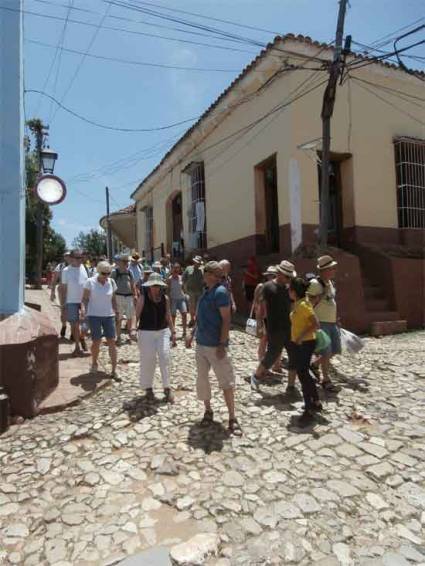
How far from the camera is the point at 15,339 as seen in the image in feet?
13.6

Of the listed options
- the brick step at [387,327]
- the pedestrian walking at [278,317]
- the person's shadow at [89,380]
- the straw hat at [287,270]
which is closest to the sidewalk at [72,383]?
the person's shadow at [89,380]

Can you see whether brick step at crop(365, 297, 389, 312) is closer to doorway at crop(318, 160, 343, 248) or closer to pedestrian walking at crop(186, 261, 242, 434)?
doorway at crop(318, 160, 343, 248)

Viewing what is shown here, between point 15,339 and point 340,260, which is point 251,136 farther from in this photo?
point 15,339

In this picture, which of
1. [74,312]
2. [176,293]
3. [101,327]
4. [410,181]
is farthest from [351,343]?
[410,181]

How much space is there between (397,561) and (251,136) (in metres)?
10.4

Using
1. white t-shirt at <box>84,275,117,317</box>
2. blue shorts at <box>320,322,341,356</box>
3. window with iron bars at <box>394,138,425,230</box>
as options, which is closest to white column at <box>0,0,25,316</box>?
white t-shirt at <box>84,275,117,317</box>

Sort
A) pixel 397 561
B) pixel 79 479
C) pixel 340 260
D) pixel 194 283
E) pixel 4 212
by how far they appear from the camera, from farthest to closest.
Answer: pixel 340 260, pixel 194 283, pixel 4 212, pixel 79 479, pixel 397 561

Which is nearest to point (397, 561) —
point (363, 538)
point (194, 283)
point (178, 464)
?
point (363, 538)

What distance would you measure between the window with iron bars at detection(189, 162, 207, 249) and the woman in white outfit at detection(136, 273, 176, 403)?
9.45m

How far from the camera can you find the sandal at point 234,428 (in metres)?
3.88

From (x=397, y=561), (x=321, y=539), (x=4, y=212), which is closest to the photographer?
(x=397, y=561)

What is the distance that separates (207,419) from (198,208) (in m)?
10.6

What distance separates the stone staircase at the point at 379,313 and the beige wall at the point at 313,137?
1841 millimetres

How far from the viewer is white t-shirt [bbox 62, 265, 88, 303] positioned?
21.0 ft
